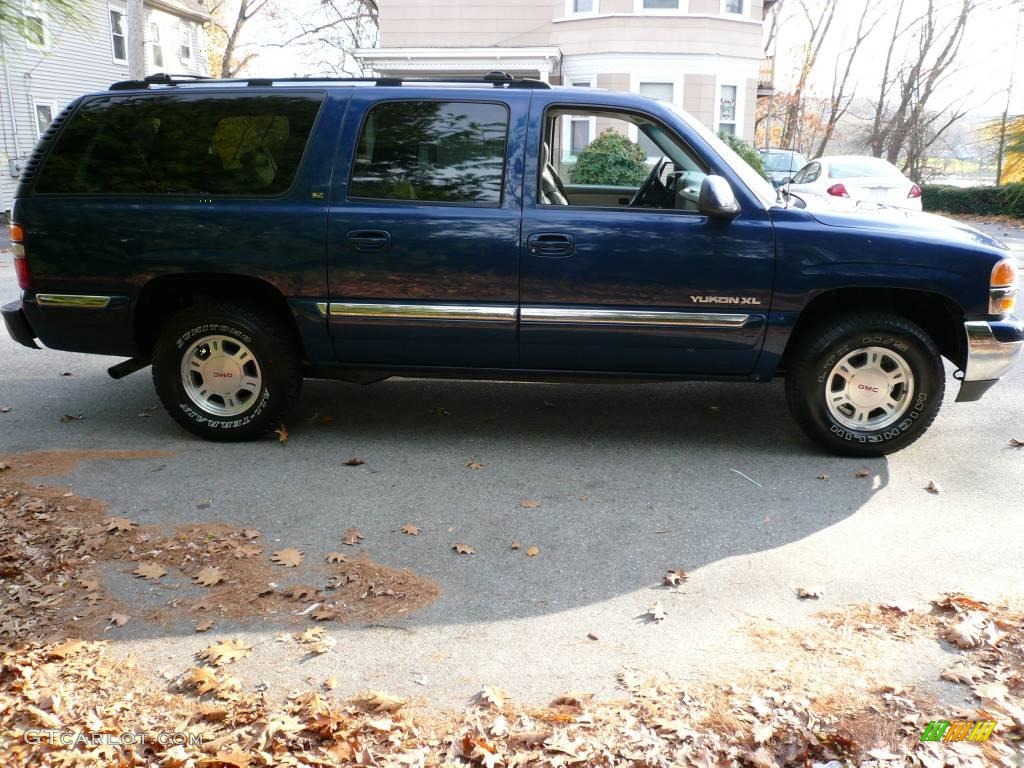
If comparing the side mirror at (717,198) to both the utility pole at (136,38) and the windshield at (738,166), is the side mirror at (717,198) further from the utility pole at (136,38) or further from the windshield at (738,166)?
the utility pole at (136,38)

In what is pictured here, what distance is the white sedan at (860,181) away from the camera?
53.9 ft

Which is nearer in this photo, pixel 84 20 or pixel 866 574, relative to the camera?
pixel 866 574

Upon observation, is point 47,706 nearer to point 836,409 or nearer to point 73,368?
point 836,409

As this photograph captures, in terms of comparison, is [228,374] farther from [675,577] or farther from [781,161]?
[781,161]

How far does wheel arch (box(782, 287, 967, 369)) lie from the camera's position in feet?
17.1

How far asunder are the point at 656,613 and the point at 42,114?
27.2m

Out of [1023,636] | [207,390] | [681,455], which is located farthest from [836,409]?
[207,390]

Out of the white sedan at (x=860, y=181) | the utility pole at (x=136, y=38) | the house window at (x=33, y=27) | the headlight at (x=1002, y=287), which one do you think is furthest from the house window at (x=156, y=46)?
the headlight at (x=1002, y=287)

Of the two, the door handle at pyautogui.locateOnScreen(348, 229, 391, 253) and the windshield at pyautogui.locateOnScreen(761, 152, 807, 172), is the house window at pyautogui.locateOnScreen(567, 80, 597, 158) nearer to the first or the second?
the windshield at pyautogui.locateOnScreen(761, 152, 807, 172)

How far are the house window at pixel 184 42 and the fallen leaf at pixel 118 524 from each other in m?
32.3

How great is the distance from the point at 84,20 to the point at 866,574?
4542 mm

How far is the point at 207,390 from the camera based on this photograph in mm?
5652

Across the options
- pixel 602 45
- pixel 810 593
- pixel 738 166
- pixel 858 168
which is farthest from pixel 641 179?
pixel 602 45

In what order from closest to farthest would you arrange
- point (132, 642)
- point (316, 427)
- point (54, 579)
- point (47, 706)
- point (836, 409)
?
point (47, 706) → point (132, 642) → point (54, 579) → point (836, 409) → point (316, 427)
